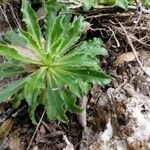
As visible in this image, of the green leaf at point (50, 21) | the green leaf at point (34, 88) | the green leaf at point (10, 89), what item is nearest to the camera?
the green leaf at point (34, 88)

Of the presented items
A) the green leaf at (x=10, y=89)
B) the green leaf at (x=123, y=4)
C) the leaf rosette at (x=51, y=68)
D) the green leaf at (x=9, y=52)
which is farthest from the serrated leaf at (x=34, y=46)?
the green leaf at (x=123, y=4)

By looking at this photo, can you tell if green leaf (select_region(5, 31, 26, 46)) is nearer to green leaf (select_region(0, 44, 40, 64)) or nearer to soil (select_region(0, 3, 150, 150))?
green leaf (select_region(0, 44, 40, 64))

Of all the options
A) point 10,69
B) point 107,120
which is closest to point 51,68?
point 10,69

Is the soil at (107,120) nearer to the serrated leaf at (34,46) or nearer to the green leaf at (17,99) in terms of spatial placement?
the green leaf at (17,99)

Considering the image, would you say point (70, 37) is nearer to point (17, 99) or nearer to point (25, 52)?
point (25, 52)

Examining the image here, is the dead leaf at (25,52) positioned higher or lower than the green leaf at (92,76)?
higher

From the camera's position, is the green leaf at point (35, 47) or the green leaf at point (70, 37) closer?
the green leaf at point (35, 47)

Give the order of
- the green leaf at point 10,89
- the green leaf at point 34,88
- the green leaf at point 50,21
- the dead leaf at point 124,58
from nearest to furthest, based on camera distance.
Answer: the green leaf at point 34,88 < the green leaf at point 10,89 < the green leaf at point 50,21 < the dead leaf at point 124,58

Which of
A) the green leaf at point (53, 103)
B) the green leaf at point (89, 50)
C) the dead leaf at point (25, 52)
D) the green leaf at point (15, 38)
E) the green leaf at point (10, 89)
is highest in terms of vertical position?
the green leaf at point (15, 38)
